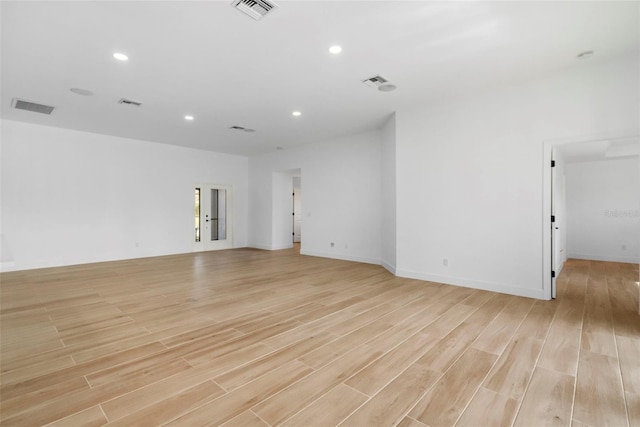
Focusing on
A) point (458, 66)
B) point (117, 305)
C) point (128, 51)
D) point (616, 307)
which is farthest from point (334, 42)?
point (616, 307)

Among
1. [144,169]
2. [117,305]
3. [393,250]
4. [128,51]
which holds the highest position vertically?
[128,51]

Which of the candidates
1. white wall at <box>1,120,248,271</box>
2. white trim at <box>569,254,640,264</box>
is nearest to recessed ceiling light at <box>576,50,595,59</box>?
white trim at <box>569,254,640,264</box>

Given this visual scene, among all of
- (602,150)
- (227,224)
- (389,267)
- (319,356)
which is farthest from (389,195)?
(227,224)

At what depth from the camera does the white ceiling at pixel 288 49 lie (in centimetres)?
276

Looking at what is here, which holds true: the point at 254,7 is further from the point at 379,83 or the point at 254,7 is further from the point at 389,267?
the point at 389,267

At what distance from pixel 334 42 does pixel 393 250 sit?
3789 millimetres

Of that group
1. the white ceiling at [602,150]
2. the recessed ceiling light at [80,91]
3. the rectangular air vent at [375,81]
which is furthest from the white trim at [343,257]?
the recessed ceiling light at [80,91]

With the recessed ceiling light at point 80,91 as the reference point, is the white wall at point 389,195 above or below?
below

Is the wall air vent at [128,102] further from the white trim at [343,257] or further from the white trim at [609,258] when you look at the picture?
the white trim at [609,258]

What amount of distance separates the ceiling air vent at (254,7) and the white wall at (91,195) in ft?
20.5

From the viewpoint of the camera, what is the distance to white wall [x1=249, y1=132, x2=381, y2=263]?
6.86m

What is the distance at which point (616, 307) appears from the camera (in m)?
3.66

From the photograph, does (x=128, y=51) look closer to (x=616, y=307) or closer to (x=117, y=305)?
(x=117, y=305)

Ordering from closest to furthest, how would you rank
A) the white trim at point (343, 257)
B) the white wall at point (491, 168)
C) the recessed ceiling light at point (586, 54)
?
1. the recessed ceiling light at point (586, 54)
2. the white wall at point (491, 168)
3. the white trim at point (343, 257)
